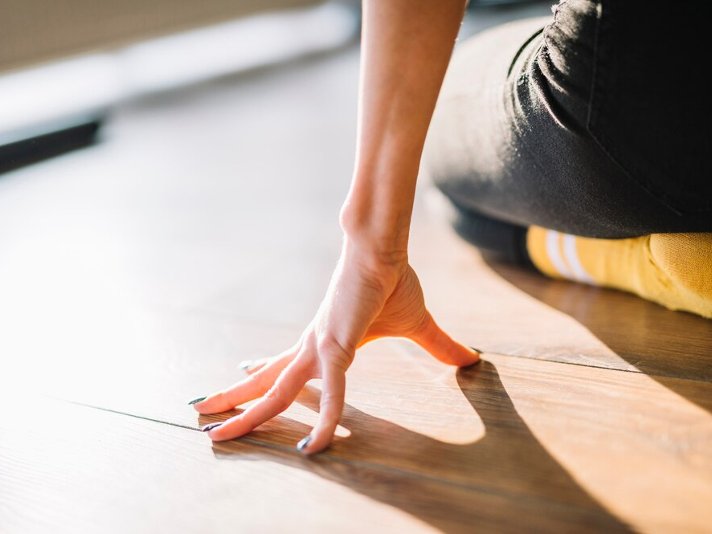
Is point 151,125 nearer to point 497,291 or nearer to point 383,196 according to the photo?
point 497,291

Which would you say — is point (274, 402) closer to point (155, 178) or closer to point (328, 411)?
point (328, 411)

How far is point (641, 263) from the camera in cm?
84

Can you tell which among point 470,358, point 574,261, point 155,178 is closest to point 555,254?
point 574,261

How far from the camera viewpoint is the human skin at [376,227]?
591 millimetres

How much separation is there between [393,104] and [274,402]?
29cm

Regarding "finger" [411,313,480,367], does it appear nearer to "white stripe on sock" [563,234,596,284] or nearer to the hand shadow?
the hand shadow

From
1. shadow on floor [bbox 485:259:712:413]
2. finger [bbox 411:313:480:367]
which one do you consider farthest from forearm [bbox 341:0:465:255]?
shadow on floor [bbox 485:259:712:413]

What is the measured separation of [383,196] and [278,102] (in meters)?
1.95

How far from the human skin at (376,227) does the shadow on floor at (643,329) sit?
0.23m

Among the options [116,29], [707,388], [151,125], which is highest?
[116,29]

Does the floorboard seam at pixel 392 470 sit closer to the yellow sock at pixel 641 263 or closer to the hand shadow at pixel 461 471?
the hand shadow at pixel 461 471

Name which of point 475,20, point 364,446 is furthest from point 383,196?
point 475,20

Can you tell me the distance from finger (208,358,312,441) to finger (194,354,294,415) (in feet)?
0.12

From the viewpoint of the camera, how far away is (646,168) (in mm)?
648
